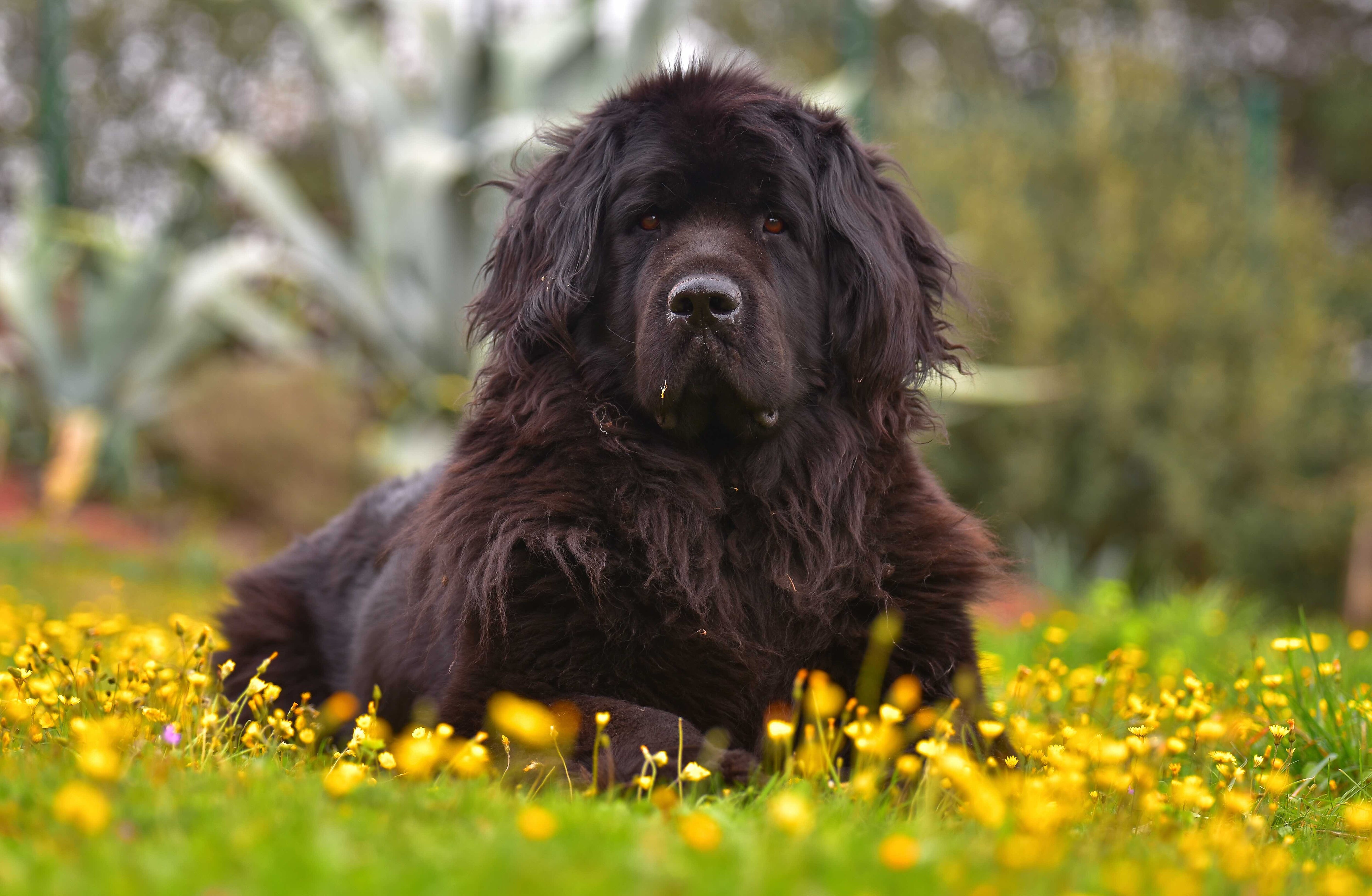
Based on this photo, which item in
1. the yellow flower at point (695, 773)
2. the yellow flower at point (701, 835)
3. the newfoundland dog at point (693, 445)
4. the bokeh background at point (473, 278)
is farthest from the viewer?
the bokeh background at point (473, 278)

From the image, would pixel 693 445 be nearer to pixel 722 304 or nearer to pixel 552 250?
pixel 722 304

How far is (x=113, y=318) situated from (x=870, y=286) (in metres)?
8.72

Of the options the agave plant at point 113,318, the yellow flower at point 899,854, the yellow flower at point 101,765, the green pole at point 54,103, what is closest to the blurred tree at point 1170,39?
the green pole at point 54,103

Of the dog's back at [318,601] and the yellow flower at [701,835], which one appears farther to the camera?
the dog's back at [318,601]

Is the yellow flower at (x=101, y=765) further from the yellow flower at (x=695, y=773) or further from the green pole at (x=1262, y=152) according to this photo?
the green pole at (x=1262, y=152)

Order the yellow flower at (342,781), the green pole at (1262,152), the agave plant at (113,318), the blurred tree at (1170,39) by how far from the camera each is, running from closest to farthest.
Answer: the yellow flower at (342,781)
the agave plant at (113,318)
the green pole at (1262,152)
the blurred tree at (1170,39)

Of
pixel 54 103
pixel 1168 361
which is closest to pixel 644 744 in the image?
pixel 54 103

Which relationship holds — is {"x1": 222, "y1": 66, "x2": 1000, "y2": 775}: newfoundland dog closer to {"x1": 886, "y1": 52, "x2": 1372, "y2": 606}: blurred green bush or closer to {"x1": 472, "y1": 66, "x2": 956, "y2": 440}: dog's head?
{"x1": 472, "y1": 66, "x2": 956, "y2": 440}: dog's head

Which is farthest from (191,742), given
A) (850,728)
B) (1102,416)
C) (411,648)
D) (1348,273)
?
(1348,273)

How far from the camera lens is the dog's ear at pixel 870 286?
3289 millimetres

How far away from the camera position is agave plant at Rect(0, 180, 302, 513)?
33.6 ft

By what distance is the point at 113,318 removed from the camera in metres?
10.3

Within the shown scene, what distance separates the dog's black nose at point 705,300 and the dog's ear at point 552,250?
15.1 inches

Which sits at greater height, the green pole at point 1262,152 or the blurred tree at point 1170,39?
the blurred tree at point 1170,39
